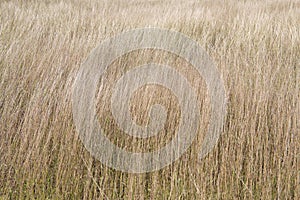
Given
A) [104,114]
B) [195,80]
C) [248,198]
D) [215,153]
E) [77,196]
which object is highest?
[195,80]

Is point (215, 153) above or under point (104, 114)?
under

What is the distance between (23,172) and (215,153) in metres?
1.11

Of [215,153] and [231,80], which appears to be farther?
[231,80]

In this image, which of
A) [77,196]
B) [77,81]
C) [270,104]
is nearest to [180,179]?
[77,196]

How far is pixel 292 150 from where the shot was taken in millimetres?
1708

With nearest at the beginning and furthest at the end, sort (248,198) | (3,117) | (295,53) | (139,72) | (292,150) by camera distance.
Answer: (248,198)
(292,150)
(3,117)
(139,72)
(295,53)

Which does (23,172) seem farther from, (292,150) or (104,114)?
(292,150)

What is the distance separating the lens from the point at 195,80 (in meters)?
2.13

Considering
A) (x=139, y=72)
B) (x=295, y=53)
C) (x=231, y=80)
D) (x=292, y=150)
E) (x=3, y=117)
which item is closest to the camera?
(x=292, y=150)

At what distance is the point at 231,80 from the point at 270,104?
31 cm

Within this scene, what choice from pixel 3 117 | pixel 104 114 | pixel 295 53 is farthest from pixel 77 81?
pixel 295 53

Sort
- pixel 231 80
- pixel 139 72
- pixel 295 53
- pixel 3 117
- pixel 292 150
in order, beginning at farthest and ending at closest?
pixel 295 53 < pixel 139 72 < pixel 231 80 < pixel 3 117 < pixel 292 150

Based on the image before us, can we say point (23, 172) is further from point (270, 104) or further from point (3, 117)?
point (270, 104)

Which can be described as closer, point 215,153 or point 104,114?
point 215,153
